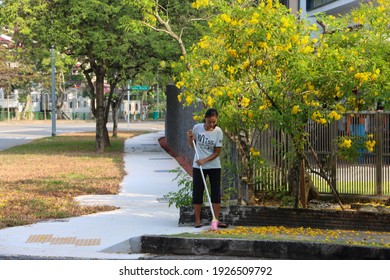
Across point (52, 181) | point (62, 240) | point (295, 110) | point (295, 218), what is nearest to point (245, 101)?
point (295, 110)

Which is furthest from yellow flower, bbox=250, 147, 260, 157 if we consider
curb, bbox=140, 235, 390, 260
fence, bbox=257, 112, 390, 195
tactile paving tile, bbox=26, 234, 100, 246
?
tactile paving tile, bbox=26, 234, 100, 246

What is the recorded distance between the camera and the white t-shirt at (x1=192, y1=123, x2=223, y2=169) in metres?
11.2

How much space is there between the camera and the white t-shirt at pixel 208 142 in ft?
36.8

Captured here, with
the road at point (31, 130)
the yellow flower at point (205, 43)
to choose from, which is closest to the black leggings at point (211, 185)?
the yellow flower at point (205, 43)

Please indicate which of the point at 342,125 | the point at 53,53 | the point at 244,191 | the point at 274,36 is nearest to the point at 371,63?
the point at 274,36

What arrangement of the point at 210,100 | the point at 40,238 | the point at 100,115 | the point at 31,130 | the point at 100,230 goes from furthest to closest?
the point at 31,130
the point at 100,115
the point at 210,100
the point at 100,230
the point at 40,238

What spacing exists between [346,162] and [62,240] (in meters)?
4.82

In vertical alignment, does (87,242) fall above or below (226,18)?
below

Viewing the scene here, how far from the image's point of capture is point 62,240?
10.6 meters

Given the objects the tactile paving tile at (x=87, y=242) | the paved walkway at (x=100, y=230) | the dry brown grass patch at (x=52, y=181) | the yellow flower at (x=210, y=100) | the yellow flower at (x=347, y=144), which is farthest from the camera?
the dry brown grass patch at (x=52, y=181)

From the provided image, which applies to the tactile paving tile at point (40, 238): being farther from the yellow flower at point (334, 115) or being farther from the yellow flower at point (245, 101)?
the yellow flower at point (334, 115)

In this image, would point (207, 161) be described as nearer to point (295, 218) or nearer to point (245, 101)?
point (245, 101)

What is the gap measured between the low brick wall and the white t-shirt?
734 mm

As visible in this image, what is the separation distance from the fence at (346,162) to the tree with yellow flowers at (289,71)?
1.03m
